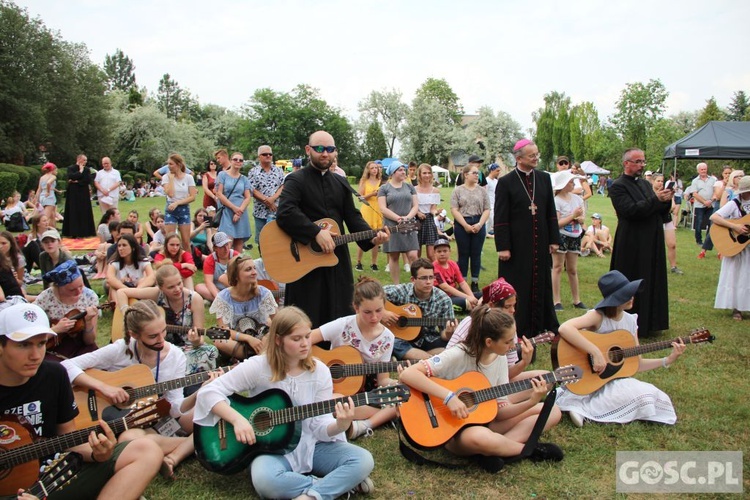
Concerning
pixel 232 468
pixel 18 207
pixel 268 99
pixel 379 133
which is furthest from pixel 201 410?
pixel 268 99

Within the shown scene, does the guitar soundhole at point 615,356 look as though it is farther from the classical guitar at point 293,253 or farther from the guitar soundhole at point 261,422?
the guitar soundhole at point 261,422

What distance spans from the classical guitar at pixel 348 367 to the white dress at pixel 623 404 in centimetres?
140

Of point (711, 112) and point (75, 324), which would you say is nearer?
point (75, 324)

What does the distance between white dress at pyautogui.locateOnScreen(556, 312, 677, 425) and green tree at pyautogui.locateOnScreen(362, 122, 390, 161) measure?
58.3 meters

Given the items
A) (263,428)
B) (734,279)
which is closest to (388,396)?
(263,428)

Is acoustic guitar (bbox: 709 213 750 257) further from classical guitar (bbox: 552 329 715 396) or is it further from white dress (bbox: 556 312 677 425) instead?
white dress (bbox: 556 312 677 425)

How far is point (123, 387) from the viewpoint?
12.5 ft

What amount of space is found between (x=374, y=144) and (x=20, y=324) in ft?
201

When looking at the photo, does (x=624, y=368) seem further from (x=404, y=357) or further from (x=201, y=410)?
(x=201, y=410)

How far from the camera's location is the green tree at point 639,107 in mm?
43594

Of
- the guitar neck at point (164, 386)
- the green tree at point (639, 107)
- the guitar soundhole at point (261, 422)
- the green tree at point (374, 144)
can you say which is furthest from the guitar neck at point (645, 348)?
the green tree at point (374, 144)

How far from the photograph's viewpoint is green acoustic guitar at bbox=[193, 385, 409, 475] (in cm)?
332

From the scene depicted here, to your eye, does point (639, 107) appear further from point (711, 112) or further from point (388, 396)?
point (388, 396)

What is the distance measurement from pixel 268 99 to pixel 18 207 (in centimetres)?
5552
